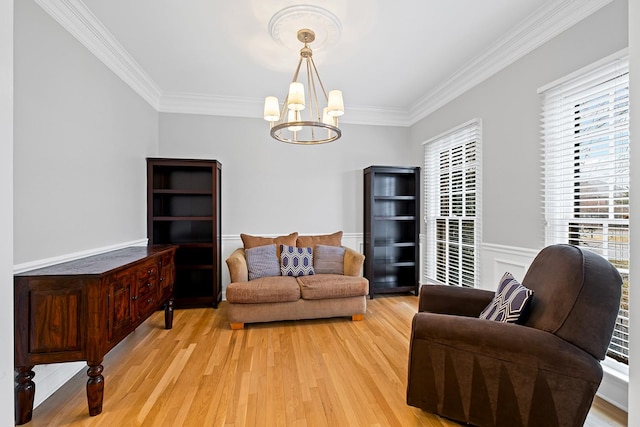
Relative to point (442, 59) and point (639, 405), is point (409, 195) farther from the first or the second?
point (639, 405)

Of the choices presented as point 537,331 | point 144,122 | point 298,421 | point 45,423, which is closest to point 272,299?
point 298,421

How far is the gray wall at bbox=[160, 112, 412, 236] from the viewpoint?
4.09 meters

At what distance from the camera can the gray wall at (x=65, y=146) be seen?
1818mm

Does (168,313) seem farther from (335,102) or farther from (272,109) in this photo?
(335,102)

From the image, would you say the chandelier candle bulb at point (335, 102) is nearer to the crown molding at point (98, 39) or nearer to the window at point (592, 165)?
the window at point (592, 165)

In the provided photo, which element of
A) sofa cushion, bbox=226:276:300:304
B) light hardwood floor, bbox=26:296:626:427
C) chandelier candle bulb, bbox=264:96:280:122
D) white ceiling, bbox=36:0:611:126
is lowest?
light hardwood floor, bbox=26:296:626:427

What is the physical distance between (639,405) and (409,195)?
372cm

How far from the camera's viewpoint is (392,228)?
4.54 meters

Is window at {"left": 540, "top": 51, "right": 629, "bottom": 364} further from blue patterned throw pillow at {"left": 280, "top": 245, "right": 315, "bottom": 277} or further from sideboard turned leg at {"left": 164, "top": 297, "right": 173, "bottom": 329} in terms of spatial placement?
sideboard turned leg at {"left": 164, "top": 297, "right": 173, "bottom": 329}

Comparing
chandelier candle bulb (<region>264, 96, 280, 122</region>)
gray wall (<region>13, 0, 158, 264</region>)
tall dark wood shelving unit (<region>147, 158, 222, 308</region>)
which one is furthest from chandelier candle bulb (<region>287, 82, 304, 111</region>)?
tall dark wood shelving unit (<region>147, 158, 222, 308</region>)

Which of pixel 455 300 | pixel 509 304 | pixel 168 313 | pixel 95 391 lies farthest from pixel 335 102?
pixel 168 313

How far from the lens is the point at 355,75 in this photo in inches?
Result: 132

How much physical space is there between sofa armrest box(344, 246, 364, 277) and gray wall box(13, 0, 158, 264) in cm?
245

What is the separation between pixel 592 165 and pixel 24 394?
3862 millimetres
